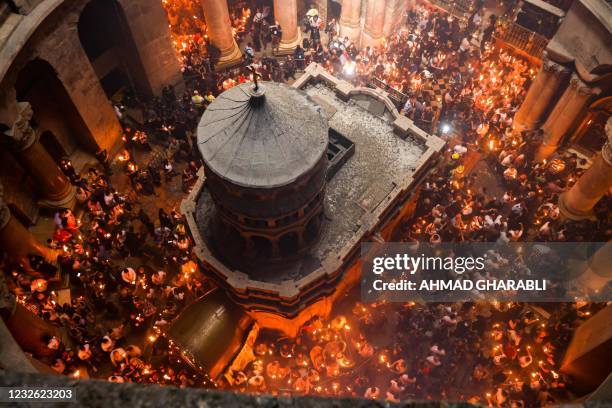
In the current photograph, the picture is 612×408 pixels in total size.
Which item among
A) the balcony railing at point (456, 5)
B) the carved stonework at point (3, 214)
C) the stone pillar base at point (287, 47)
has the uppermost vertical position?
the carved stonework at point (3, 214)

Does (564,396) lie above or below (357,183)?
below

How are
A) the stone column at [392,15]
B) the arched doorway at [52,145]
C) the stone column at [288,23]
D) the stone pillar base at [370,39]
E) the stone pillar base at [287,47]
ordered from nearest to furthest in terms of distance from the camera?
the arched doorway at [52,145] → the stone column at [392,15] → the stone column at [288,23] → the stone pillar base at [370,39] → the stone pillar base at [287,47]

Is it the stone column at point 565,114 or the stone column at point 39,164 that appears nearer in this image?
the stone column at point 39,164

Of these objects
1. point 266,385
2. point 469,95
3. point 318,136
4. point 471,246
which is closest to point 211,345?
point 266,385

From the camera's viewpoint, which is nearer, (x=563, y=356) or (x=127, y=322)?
(x=563, y=356)

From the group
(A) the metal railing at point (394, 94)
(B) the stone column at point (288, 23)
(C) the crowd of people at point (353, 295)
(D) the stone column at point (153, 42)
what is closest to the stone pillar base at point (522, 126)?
(C) the crowd of people at point (353, 295)

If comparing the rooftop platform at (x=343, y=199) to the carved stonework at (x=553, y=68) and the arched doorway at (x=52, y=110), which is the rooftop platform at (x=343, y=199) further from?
the arched doorway at (x=52, y=110)

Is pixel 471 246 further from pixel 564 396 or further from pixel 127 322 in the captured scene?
pixel 127 322
